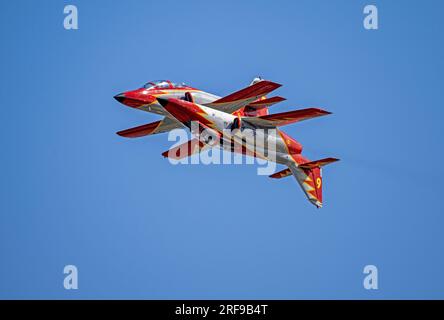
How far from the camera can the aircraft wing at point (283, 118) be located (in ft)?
149

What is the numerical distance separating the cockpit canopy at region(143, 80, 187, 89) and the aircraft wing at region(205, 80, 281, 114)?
2116 mm

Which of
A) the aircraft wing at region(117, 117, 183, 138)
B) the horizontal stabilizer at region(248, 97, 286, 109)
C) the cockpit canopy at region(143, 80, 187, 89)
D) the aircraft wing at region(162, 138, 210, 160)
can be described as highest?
the cockpit canopy at region(143, 80, 187, 89)

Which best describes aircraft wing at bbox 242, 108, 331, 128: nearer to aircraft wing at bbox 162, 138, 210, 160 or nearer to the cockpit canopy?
the cockpit canopy

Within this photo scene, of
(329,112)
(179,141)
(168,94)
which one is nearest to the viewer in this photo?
(329,112)

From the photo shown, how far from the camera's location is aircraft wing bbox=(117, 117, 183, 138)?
163ft

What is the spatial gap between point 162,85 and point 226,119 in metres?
A: 3.96

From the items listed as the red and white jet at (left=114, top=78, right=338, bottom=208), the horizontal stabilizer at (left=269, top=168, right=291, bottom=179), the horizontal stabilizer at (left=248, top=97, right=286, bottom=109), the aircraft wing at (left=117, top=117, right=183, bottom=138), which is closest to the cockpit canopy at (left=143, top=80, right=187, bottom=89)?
the red and white jet at (left=114, top=78, right=338, bottom=208)

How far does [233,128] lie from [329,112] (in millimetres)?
5399

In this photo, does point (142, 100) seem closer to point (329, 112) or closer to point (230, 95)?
point (230, 95)

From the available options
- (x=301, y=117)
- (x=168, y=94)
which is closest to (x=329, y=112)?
(x=301, y=117)

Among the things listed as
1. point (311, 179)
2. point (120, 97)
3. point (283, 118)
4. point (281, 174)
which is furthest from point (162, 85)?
point (311, 179)

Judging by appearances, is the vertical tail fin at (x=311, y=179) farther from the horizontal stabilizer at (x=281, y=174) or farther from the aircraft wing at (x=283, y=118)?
the aircraft wing at (x=283, y=118)

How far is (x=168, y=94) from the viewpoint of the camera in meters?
47.8

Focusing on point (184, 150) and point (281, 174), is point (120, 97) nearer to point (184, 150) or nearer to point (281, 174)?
point (184, 150)
